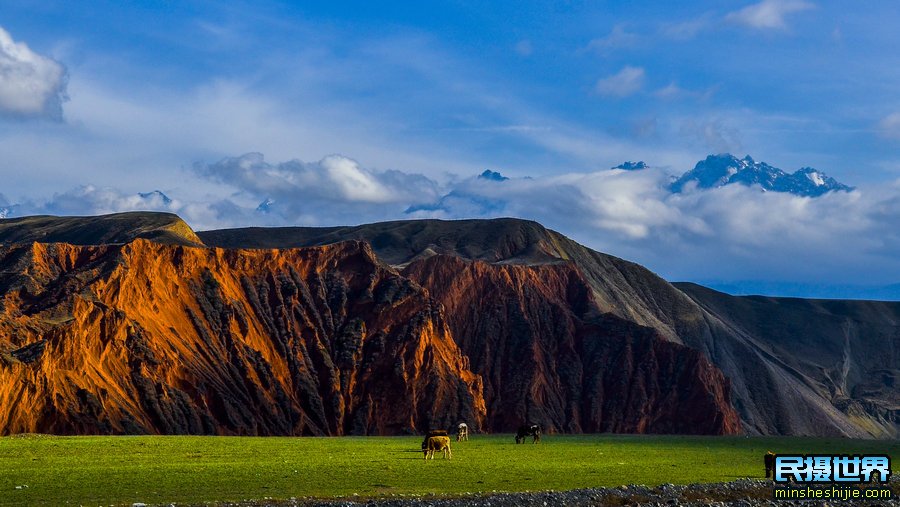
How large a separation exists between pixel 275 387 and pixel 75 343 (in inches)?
1115

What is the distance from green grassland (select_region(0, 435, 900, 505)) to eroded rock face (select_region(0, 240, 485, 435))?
15014mm

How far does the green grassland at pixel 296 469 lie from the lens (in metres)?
48.2

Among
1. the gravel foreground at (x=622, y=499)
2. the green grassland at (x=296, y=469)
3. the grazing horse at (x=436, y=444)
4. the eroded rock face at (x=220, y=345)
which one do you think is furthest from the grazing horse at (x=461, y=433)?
the gravel foreground at (x=622, y=499)

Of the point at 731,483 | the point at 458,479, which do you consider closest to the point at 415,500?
the point at 458,479

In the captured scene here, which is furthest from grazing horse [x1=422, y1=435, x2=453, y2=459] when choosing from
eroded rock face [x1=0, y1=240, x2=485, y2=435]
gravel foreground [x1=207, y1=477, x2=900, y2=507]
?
eroded rock face [x1=0, y1=240, x2=485, y2=435]

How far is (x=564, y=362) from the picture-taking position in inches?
6663

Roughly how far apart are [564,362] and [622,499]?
119642 millimetres

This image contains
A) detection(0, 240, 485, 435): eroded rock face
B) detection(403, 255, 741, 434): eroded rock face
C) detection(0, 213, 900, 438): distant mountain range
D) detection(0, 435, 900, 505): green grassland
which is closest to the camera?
detection(0, 435, 900, 505): green grassland

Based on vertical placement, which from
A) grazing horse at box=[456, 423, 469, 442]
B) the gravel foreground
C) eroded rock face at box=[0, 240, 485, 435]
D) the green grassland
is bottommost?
the gravel foreground

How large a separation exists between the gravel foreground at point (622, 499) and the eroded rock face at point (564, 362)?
97.9m

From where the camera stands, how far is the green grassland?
48156 mm

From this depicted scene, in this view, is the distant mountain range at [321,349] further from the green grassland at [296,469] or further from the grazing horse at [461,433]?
the grazing horse at [461,433]

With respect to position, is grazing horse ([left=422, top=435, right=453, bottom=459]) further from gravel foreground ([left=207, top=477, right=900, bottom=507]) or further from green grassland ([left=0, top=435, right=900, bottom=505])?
gravel foreground ([left=207, top=477, right=900, bottom=507])

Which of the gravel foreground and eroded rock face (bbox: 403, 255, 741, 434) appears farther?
eroded rock face (bbox: 403, 255, 741, 434)
